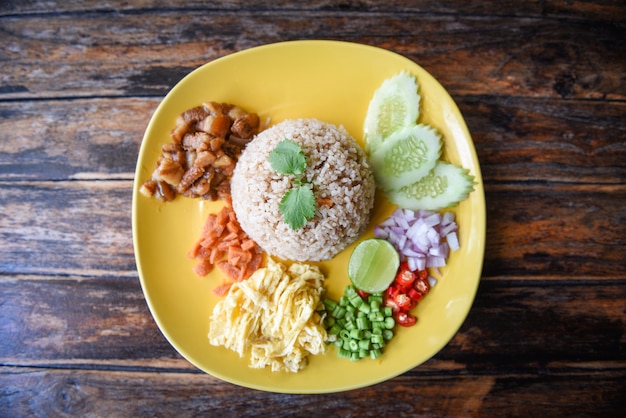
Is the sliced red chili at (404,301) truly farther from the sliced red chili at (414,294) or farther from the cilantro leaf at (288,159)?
the cilantro leaf at (288,159)

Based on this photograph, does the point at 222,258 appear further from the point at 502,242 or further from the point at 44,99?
the point at 502,242

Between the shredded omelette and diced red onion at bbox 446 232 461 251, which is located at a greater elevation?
diced red onion at bbox 446 232 461 251

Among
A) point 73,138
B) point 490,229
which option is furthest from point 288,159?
point 73,138

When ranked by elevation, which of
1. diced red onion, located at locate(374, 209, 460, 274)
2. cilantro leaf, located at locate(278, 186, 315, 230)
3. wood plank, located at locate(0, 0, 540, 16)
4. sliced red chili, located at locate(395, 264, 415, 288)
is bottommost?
sliced red chili, located at locate(395, 264, 415, 288)

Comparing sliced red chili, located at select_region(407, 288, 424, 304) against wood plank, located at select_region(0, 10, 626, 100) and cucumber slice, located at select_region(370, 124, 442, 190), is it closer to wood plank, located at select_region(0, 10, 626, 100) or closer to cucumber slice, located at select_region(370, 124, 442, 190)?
cucumber slice, located at select_region(370, 124, 442, 190)

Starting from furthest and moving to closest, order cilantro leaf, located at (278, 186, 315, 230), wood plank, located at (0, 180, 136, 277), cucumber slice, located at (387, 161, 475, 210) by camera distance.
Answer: wood plank, located at (0, 180, 136, 277), cucumber slice, located at (387, 161, 475, 210), cilantro leaf, located at (278, 186, 315, 230)

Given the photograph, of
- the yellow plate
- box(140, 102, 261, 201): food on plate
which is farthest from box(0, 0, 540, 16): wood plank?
box(140, 102, 261, 201): food on plate

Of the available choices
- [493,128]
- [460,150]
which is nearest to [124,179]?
[460,150]
